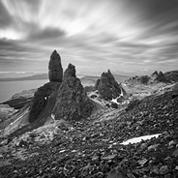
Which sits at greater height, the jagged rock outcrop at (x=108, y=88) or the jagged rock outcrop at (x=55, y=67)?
the jagged rock outcrop at (x=55, y=67)

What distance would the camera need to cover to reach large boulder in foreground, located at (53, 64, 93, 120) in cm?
5142

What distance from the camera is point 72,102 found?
55.2 meters

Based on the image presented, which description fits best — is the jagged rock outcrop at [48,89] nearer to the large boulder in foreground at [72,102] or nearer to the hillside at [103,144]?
the hillside at [103,144]

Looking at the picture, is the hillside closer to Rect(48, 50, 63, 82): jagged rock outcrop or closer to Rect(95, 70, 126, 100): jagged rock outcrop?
Rect(95, 70, 126, 100): jagged rock outcrop

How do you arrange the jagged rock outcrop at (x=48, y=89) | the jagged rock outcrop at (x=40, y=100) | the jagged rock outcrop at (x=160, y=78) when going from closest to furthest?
the jagged rock outcrop at (x=40, y=100) < the jagged rock outcrop at (x=48, y=89) < the jagged rock outcrop at (x=160, y=78)

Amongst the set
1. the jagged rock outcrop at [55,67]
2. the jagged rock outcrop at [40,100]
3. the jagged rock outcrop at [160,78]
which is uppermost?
the jagged rock outcrop at [55,67]

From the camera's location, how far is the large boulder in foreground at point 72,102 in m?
51.4

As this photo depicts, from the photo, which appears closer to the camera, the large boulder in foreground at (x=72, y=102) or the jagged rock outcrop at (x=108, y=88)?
the large boulder in foreground at (x=72, y=102)

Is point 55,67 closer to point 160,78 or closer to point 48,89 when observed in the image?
point 48,89

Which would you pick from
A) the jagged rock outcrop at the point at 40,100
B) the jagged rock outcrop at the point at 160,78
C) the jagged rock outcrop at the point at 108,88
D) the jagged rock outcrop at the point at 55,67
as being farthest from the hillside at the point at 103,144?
the jagged rock outcrop at the point at 160,78

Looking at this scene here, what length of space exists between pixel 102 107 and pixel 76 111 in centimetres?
1456

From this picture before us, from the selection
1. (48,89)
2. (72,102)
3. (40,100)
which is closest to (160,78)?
(48,89)

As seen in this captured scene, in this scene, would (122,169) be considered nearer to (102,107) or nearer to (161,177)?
(161,177)

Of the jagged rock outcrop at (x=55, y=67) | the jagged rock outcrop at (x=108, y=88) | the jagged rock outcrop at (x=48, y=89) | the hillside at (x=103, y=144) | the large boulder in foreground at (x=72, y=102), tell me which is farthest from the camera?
the jagged rock outcrop at (x=55, y=67)
